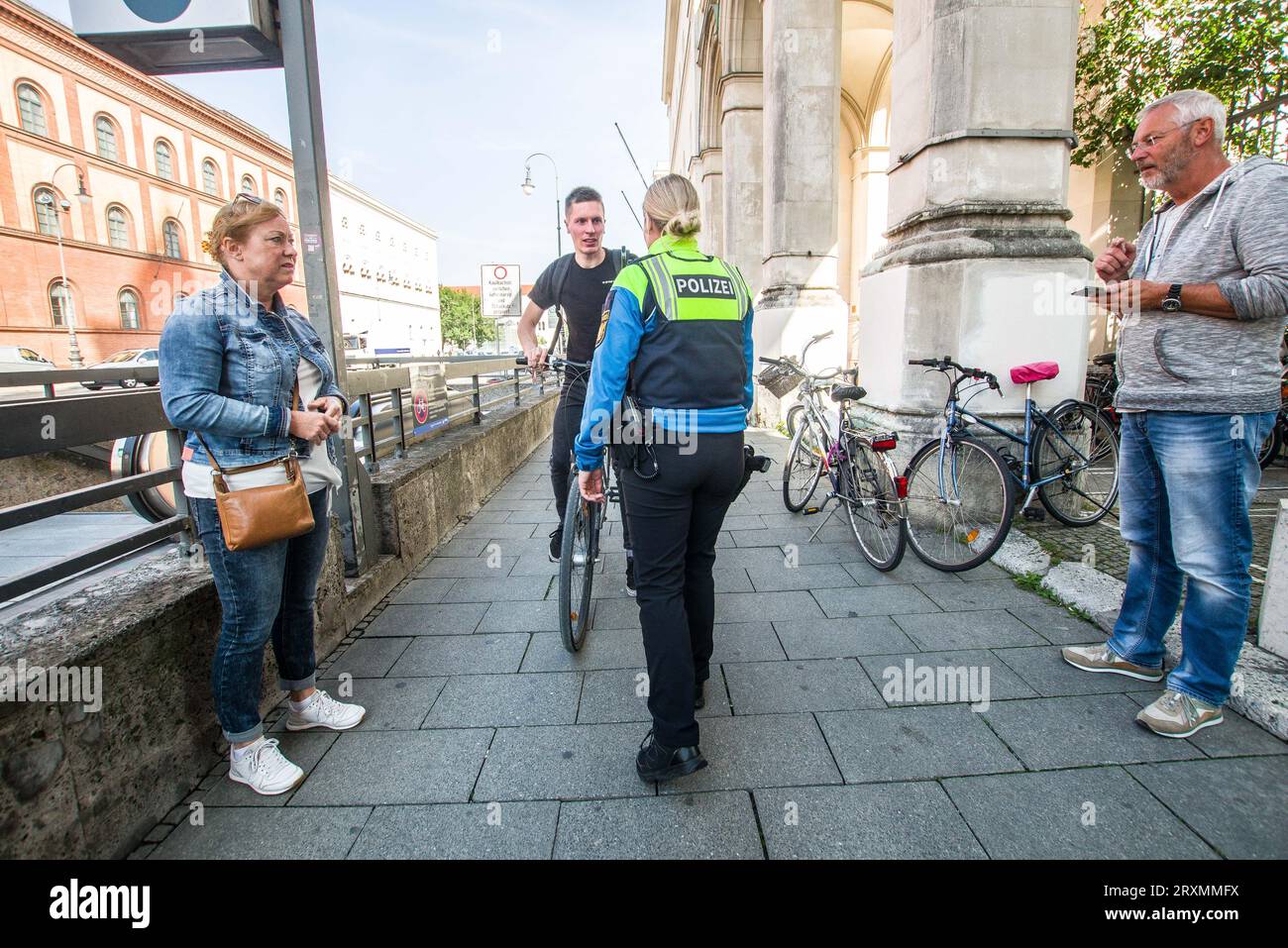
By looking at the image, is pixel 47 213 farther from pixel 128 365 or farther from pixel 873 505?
pixel 873 505

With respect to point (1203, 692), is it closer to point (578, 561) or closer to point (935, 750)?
point (935, 750)

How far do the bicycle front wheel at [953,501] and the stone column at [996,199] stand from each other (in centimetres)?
46

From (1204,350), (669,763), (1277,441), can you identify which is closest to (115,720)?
(669,763)

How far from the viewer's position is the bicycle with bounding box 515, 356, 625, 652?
3.14m

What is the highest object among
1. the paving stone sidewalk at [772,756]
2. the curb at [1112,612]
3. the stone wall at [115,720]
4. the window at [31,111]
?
the window at [31,111]

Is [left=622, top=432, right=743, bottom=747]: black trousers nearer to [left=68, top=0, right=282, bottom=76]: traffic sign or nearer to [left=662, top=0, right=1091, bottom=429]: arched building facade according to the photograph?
[left=68, top=0, right=282, bottom=76]: traffic sign

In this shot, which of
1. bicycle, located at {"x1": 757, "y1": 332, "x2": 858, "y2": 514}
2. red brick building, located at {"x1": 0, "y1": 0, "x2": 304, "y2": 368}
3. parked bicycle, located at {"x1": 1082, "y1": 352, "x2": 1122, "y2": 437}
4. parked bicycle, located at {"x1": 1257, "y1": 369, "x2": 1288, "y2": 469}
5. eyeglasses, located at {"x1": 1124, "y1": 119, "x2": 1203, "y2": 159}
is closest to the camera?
eyeglasses, located at {"x1": 1124, "y1": 119, "x2": 1203, "y2": 159}

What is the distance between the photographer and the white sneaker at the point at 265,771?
2.26 metres

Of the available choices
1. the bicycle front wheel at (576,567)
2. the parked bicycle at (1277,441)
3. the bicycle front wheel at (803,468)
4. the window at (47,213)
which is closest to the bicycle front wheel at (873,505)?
the bicycle front wheel at (803,468)

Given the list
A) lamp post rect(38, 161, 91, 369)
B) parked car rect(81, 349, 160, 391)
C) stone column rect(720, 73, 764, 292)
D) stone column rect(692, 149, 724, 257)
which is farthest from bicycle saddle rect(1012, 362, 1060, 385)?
lamp post rect(38, 161, 91, 369)

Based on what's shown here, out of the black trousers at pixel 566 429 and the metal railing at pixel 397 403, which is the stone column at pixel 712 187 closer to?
the metal railing at pixel 397 403

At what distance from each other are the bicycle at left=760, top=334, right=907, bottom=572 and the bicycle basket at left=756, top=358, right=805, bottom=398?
0.38 m

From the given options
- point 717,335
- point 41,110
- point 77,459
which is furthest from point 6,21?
point 717,335

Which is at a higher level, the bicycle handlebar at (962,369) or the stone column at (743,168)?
the stone column at (743,168)
